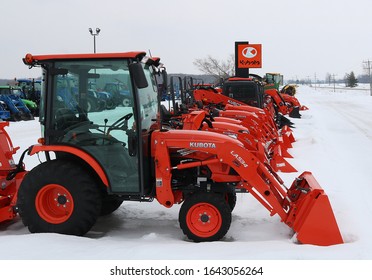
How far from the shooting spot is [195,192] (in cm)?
473

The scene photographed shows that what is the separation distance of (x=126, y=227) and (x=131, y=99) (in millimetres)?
1703

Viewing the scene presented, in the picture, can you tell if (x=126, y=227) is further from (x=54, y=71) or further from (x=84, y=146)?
(x=54, y=71)

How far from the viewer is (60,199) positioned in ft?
15.4

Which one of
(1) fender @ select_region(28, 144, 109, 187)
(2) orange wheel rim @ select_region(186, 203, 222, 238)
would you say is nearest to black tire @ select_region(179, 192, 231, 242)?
(2) orange wheel rim @ select_region(186, 203, 222, 238)

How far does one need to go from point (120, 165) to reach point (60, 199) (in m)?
0.77

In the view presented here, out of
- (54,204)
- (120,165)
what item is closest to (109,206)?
(54,204)

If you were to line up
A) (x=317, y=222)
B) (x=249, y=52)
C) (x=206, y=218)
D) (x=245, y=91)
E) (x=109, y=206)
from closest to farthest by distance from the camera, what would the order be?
(x=317, y=222)
(x=206, y=218)
(x=109, y=206)
(x=245, y=91)
(x=249, y=52)

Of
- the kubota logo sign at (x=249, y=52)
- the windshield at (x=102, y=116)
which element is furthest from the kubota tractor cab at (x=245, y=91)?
the windshield at (x=102, y=116)

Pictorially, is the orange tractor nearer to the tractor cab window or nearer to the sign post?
the tractor cab window

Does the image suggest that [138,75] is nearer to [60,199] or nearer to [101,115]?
[101,115]

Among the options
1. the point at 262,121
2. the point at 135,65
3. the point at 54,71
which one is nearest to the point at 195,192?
the point at 135,65

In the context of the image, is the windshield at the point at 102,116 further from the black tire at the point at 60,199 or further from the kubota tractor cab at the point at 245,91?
the kubota tractor cab at the point at 245,91

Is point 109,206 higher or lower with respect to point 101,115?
lower

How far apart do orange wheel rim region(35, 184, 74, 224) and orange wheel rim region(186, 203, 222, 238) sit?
132 centimetres
